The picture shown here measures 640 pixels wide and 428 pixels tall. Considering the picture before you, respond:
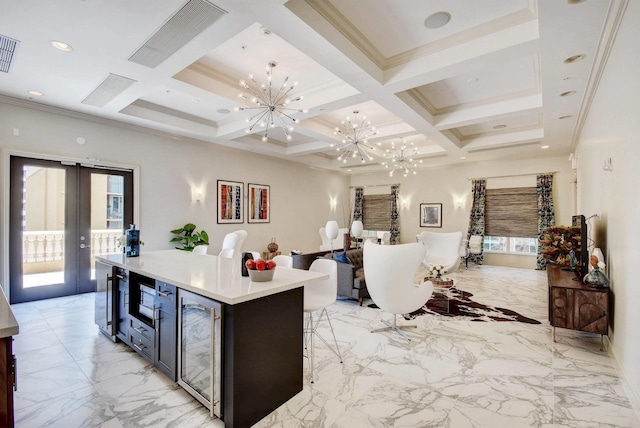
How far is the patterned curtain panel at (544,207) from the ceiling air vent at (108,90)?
9.50m

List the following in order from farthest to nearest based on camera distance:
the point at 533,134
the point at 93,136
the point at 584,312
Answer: the point at 533,134, the point at 93,136, the point at 584,312

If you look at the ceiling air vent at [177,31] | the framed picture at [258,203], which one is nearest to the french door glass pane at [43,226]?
the ceiling air vent at [177,31]

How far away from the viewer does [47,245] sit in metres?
5.02

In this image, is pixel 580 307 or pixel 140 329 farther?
pixel 580 307

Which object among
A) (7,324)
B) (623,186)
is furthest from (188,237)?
(623,186)

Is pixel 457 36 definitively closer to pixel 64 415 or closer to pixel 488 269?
pixel 64 415

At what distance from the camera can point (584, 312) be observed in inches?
123

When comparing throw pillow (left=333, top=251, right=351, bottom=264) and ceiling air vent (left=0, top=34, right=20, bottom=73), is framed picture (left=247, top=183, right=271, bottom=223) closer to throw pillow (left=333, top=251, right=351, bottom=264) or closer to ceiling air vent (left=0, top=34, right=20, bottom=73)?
throw pillow (left=333, top=251, right=351, bottom=264)

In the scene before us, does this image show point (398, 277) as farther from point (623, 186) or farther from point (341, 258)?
point (623, 186)

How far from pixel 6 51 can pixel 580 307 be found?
6.77 m

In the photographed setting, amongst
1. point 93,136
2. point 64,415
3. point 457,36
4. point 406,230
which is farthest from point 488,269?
point 93,136

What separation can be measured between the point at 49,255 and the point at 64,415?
399 cm

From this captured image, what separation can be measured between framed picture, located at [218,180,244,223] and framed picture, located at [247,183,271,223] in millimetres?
260

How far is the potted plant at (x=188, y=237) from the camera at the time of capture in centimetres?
641
